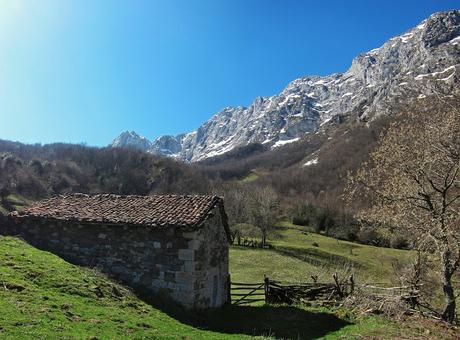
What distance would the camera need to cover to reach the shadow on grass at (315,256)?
197 ft

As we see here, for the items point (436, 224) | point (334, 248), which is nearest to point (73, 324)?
point (436, 224)

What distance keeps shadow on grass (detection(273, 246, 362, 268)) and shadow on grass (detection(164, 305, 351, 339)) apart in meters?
35.2

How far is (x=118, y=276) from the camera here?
72.4 ft

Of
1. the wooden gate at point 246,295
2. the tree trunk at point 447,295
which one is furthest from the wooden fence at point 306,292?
the tree trunk at point 447,295

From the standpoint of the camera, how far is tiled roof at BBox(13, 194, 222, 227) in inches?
872

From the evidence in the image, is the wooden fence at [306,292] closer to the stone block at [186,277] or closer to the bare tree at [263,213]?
the stone block at [186,277]

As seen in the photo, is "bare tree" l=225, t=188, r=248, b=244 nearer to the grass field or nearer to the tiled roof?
the tiled roof

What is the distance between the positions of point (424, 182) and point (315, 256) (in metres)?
42.9

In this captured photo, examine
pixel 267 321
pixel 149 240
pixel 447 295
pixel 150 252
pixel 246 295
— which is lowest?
pixel 267 321

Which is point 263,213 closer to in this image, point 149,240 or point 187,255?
point 149,240

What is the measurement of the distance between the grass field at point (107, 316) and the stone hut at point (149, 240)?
1.34m

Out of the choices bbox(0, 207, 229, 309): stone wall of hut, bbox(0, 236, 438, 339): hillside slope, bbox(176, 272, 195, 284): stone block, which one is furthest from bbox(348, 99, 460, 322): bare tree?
Result: bbox(176, 272, 195, 284): stone block

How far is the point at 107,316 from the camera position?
→ 15.9m

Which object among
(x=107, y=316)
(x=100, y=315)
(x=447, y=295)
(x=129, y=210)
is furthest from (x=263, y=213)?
(x=100, y=315)
